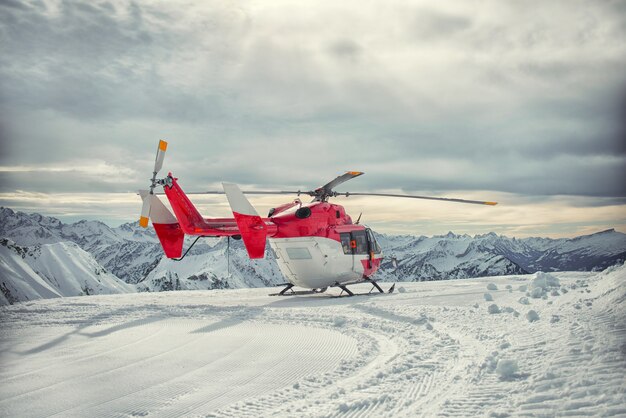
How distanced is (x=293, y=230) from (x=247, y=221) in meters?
2.61

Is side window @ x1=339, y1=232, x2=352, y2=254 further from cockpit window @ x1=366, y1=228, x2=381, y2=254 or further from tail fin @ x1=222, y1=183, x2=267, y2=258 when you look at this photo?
tail fin @ x1=222, y1=183, x2=267, y2=258

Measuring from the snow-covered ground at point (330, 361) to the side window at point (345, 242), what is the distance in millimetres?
5377

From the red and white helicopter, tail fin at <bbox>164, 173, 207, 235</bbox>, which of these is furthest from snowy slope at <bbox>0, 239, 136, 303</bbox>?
tail fin at <bbox>164, 173, 207, 235</bbox>

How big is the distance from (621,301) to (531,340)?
1.85 m

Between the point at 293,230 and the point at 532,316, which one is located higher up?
the point at 293,230

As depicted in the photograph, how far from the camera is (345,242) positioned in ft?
58.9

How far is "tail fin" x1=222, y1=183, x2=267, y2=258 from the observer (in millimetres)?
14297

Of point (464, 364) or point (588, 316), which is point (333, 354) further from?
point (588, 316)

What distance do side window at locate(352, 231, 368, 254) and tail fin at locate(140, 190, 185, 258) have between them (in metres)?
6.25

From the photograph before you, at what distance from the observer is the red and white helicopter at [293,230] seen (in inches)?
581

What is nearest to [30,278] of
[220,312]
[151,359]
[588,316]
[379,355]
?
[220,312]

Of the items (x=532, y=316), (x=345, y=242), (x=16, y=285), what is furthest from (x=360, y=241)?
(x=16, y=285)

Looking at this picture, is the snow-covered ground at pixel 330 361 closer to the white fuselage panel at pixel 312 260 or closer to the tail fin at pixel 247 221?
the tail fin at pixel 247 221

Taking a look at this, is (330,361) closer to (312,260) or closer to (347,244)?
(312,260)
